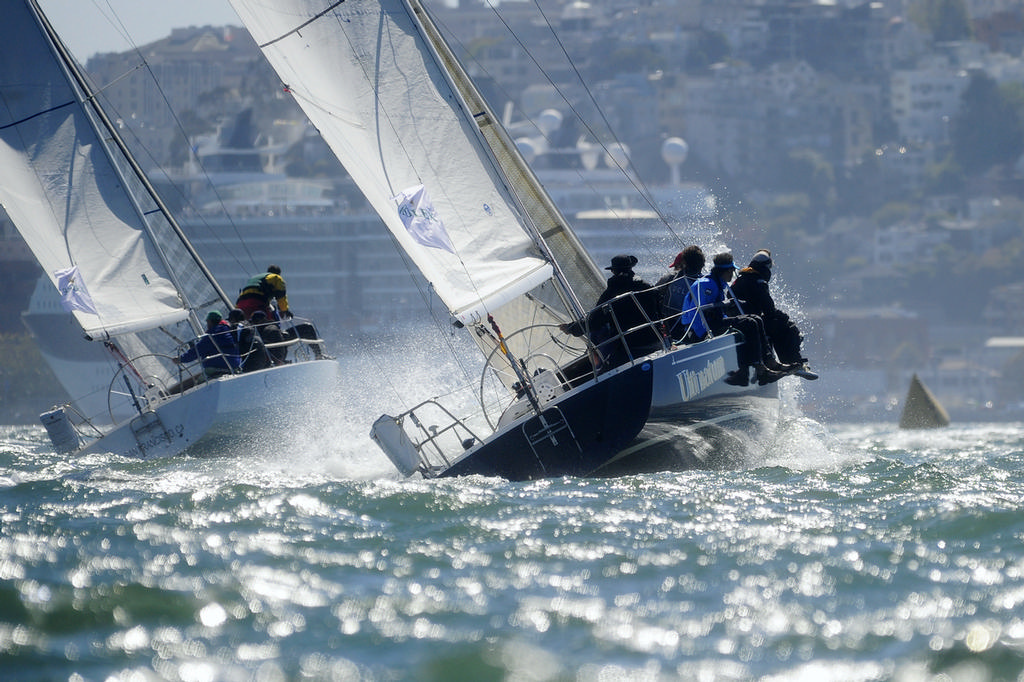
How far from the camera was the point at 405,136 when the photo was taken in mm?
9656

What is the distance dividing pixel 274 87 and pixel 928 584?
8739cm

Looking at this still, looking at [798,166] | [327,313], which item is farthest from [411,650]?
[798,166]

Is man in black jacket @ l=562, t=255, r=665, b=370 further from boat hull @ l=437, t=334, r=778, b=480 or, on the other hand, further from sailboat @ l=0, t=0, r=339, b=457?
sailboat @ l=0, t=0, r=339, b=457

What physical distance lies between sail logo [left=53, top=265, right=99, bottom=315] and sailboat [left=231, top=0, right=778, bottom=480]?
→ 3.42 m

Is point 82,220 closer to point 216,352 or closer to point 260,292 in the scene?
point 260,292

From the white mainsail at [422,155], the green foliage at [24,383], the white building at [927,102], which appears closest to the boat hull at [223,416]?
the white mainsail at [422,155]

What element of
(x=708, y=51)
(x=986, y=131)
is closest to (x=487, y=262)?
(x=986, y=131)

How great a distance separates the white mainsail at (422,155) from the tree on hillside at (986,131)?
82.7 metres

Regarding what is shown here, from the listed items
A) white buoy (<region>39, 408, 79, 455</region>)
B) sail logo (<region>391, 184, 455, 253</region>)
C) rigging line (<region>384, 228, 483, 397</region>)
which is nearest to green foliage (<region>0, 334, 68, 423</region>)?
rigging line (<region>384, 228, 483, 397</region>)

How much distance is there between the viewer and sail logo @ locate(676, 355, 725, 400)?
27.7 feet

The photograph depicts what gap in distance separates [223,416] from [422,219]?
103 inches

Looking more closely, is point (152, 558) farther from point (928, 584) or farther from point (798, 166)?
point (798, 166)

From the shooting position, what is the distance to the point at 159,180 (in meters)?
61.6

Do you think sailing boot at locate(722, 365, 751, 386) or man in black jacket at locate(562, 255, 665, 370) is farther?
sailing boot at locate(722, 365, 751, 386)
